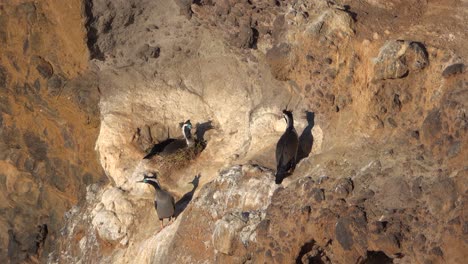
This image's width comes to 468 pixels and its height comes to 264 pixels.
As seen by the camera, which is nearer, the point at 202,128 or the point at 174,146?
the point at 174,146

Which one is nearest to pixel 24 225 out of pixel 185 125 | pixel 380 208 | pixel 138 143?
pixel 138 143

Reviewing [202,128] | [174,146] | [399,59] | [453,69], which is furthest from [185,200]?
[453,69]

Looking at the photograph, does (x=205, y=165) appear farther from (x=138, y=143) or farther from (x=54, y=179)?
(x=54, y=179)

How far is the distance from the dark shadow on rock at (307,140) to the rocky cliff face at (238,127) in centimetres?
8

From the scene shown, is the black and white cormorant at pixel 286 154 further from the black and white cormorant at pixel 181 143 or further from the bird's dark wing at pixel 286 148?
the black and white cormorant at pixel 181 143

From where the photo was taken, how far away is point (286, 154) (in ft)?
38.3

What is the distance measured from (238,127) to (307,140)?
1.96m

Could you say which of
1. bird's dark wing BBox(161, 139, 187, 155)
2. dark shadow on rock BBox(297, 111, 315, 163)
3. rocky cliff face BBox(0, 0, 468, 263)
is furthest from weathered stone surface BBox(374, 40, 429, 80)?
bird's dark wing BBox(161, 139, 187, 155)

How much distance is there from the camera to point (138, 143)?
48.7ft

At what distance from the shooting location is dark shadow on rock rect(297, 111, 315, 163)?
41.1 feet

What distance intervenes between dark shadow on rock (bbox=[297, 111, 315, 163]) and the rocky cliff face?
3.0 inches

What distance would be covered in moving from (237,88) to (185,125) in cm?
136

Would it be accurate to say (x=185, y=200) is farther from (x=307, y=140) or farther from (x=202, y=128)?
(x=307, y=140)

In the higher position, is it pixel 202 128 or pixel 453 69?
pixel 453 69
